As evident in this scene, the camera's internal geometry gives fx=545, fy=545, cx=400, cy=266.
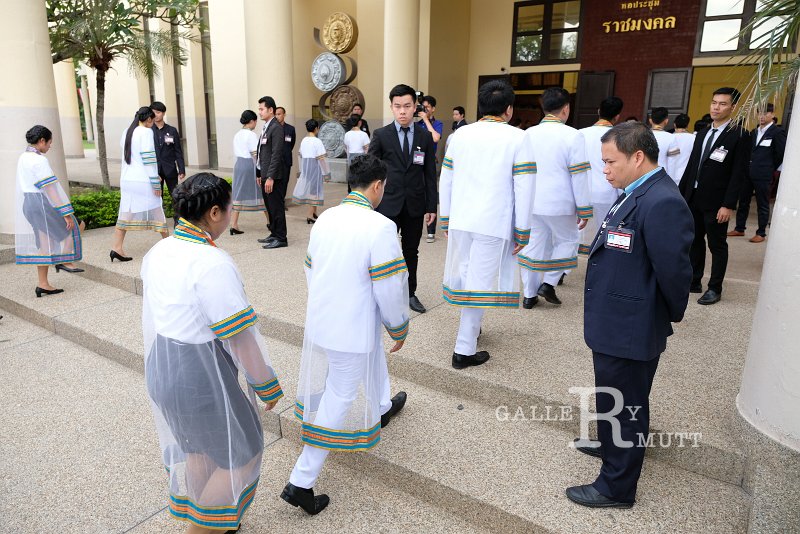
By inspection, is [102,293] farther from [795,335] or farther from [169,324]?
[795,335]

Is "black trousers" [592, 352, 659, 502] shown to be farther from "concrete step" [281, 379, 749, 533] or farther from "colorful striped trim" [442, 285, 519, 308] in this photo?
"colorful striped trim" [442, 285, 519, 308]

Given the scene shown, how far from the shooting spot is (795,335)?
2445mm

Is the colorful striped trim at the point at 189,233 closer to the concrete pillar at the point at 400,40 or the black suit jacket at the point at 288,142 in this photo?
the black suit jacket at the point at 288,142

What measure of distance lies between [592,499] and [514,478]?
0.39m

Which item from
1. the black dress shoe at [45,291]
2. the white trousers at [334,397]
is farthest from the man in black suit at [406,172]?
the black dress shoe at [45,291]

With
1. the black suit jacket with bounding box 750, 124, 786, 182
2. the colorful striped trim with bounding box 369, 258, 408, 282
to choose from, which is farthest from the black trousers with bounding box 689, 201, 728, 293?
the colorful striped trim with bounding box 369, 258, 408, 282

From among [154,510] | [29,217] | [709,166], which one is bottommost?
[154,510]

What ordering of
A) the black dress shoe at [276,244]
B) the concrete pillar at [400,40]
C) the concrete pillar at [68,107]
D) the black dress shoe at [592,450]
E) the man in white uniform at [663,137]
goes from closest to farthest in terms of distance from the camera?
the black dress shoe at [592,450], the man in white uniform at [663,137], the black dress shoe at [276,244], the concrete pillar at [400,40], the concrete pillar at [68,107]

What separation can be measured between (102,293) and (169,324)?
175 inches

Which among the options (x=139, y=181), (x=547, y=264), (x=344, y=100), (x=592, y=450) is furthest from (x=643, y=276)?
(x=344, y=100)

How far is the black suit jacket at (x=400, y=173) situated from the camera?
4414mm

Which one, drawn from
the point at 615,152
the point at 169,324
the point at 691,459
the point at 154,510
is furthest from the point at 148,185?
the point at 691,459

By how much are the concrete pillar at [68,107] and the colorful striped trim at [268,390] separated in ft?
64.6

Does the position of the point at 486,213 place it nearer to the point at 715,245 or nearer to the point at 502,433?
the point at 502,433
